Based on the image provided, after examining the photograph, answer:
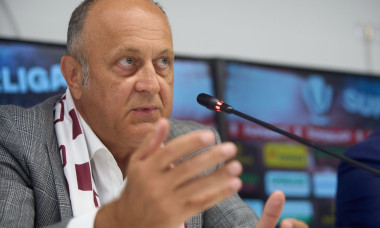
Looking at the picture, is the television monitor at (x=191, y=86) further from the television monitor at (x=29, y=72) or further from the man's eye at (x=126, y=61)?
the man's eye at (x=126, y=61)

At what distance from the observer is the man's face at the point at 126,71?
1.50m

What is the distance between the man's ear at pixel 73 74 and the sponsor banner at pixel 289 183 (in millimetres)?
1563

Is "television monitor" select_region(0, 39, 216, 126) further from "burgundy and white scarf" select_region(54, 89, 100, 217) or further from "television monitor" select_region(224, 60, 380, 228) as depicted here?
"television monitor" select_region(224, 60, 380, 228)

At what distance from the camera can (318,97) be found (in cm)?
316

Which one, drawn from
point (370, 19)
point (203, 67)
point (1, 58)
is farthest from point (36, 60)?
point (370, 19)

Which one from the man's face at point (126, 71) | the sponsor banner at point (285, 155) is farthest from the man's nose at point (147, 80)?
the sponsor banner at point (285, 155)

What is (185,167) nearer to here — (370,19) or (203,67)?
(203,67)

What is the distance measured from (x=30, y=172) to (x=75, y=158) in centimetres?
16

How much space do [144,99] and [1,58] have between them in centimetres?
111

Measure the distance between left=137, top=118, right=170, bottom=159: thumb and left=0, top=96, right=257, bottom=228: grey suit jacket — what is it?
0.51m

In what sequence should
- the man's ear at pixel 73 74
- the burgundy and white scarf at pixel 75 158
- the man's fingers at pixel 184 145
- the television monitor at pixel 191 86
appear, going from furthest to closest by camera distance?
the television monitor at pixel 191 86 < the man's ear at pixel 73 74 < the burgundy and white scarf at pixel 75 158 < the man's fingers at pixel 184 145

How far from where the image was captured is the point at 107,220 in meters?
0.94

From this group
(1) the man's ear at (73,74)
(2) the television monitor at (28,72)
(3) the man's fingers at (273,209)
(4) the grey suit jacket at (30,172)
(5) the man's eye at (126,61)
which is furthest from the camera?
(2) the television monitor at (28,72)

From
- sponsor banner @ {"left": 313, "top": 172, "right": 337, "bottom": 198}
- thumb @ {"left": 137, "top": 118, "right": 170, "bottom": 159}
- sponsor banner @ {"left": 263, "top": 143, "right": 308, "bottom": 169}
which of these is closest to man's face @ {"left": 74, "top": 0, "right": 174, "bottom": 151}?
thumb @ {"left": 137, "top": 118, "right": 170, "bottom": 159}
